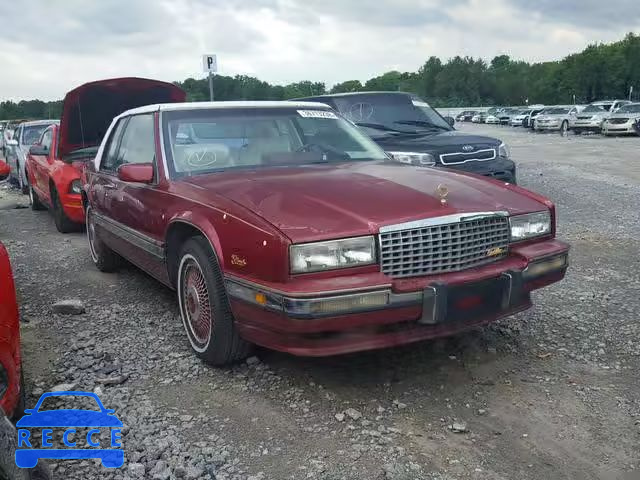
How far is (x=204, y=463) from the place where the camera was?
279cm

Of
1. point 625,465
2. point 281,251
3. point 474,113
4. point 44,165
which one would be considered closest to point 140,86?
point 44,165

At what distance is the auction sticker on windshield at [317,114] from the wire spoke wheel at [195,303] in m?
1.61

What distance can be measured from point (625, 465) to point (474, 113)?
60683mm

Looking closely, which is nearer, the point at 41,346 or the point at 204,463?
the point at 204,463

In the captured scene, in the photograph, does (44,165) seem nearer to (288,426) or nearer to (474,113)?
(288,426)

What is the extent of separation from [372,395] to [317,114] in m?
2.40

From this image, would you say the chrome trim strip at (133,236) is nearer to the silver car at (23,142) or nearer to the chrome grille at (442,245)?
the chrome grille at (442,245)

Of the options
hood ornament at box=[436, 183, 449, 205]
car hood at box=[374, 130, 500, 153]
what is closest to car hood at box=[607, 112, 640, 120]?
car hood at box=[374, 130, 500, 153]

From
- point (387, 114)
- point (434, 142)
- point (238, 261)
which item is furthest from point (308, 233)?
point (387, 114)

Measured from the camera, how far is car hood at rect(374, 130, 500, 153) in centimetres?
805

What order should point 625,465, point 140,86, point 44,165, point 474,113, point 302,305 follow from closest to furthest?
point 625,465 → point 302,305 → point 140,86 → point 44,165 → point 474,113

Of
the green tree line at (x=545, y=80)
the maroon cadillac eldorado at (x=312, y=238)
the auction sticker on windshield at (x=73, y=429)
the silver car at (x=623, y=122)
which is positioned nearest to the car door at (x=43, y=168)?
the maroon cadillac eldorado at (x=312, y=238)

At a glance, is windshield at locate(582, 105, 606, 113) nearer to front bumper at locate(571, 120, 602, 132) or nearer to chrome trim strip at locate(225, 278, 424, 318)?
front bumper at locate(571, 120, 602, 132)

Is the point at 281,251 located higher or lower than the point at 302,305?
higher
